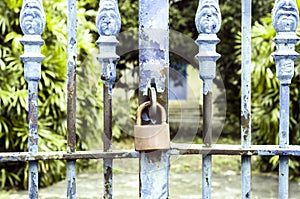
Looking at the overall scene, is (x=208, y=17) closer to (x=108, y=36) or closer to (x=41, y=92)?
(x=108, y=36)

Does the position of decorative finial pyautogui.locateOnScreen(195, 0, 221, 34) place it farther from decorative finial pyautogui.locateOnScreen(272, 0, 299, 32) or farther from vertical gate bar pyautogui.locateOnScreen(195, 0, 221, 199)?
decorative finial pyautogui.locateOnScreen(272, 0, 299, 32)

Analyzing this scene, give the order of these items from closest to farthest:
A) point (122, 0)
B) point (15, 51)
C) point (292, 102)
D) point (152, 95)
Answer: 1. point (152, 95)
2. point (15, 51)
3. point (292, 102)
4. point (122, 0)

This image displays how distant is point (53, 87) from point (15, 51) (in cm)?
51

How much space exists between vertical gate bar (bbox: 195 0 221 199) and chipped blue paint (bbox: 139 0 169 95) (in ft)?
0.35

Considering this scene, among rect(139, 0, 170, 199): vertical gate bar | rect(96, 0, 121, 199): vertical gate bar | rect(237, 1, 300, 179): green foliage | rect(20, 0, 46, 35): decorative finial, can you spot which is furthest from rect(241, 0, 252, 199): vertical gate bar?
rect(237, 1, 300, 179): green foliage

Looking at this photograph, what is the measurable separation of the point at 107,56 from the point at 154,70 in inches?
5.9

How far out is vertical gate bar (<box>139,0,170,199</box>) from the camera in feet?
4.98

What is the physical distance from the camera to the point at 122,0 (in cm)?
853

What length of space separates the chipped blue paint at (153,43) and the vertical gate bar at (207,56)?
106 millimetres

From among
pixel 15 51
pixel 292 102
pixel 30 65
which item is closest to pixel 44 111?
pixel 15 51

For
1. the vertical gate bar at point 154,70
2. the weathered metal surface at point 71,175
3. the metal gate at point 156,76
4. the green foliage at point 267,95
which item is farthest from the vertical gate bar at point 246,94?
the green foliage at point 267,95

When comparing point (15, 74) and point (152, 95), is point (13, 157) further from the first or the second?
point (15, 74)

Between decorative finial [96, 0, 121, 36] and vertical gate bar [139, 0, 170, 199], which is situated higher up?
decorative finial [96, 0, 121, 36]

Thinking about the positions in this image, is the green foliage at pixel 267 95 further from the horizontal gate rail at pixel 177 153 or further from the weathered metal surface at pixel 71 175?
the weathered metal surface at pixel 71 175
